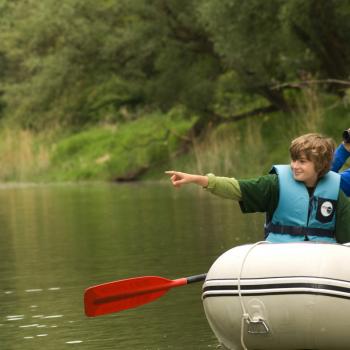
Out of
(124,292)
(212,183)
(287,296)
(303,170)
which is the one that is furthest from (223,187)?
(124,292)

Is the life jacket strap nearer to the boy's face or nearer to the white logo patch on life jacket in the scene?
the white logo patch on life jacket

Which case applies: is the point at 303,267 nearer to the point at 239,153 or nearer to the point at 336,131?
the point at 336,131

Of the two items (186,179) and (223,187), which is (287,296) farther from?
(186,179)

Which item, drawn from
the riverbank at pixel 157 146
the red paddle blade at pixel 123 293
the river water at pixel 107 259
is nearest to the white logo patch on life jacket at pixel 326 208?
the red paddle blade at pixel 123 293

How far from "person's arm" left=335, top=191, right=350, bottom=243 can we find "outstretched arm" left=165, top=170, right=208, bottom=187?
0.97m

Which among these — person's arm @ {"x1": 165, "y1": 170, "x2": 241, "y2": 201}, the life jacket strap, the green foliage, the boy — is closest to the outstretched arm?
person's arm @ {"x1": 165, "y1": 170, "x2": 241, "y2": 201}

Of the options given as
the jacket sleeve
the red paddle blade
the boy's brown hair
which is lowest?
the red paddle blade

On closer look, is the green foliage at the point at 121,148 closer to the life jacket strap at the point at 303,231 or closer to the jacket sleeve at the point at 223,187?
the life jacket strap at the point at 303,231

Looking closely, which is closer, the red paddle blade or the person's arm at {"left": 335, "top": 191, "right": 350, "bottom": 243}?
the person's arm at {"left": 335, "top": 191, "right": 350, "bottom": 243}

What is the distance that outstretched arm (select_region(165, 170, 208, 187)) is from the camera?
799cm

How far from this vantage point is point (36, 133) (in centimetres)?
4428

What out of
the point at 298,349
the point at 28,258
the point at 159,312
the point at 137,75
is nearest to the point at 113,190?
the point at 137,75

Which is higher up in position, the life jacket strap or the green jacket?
the green jacket

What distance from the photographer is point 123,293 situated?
8836 mm
